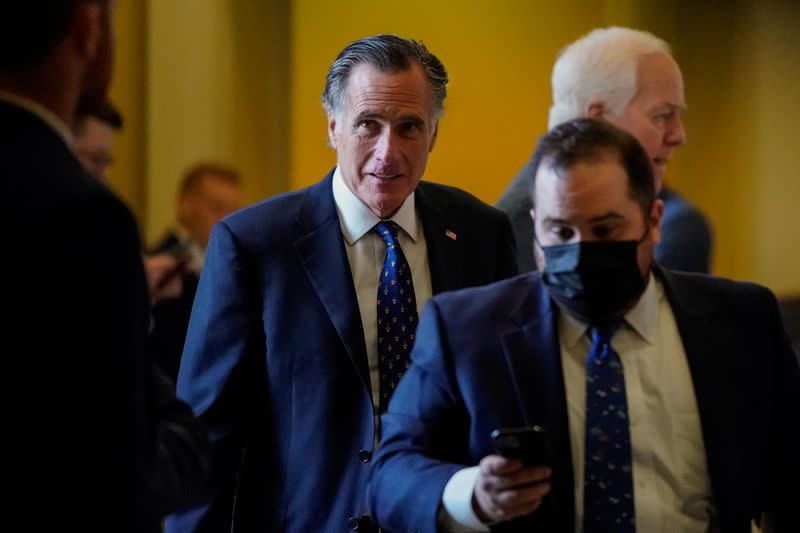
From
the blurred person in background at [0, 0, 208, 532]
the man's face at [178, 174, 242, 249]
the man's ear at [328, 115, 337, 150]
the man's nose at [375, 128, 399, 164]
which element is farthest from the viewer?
the man's face at [178, 174, 242, 249]

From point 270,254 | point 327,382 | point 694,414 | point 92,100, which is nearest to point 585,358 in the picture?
point 694,414

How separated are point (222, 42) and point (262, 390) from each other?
13.4 feet

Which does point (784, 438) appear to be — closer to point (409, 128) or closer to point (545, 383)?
point (545, 383)

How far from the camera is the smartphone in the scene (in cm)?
193

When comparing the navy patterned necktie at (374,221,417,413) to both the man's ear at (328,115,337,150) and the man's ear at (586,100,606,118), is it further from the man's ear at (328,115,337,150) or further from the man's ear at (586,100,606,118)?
the man's ear at (586,100,606,118)

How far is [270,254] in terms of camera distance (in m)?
2.77

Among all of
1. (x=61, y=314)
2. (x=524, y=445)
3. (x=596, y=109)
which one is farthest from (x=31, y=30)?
(x=596, y=109)

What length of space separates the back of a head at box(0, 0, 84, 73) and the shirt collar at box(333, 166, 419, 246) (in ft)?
4.29

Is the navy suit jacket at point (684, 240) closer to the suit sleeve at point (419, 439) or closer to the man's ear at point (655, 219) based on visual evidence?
the man's ear at point (655, 219)

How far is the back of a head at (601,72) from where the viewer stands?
3547 millimetres

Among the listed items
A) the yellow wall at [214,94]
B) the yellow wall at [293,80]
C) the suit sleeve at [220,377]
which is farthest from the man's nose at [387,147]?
the yellow wall at [214,94]

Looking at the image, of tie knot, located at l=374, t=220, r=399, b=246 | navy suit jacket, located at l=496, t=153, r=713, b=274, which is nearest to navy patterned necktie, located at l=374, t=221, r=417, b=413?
tie knot, located at l=374, t=220, r=399, b=246

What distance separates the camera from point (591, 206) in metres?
2.22

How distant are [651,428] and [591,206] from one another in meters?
0.40
